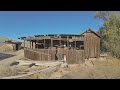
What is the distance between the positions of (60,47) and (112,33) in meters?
9.03

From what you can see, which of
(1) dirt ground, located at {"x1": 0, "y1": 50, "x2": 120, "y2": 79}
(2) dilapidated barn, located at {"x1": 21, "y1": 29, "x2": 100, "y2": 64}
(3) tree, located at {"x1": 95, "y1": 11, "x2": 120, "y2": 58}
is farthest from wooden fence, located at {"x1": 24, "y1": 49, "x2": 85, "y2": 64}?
(3) tree, located at {"x1": 95, "y1": 11, "x2": 120, "y2": 58}

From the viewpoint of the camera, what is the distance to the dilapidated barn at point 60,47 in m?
23.9

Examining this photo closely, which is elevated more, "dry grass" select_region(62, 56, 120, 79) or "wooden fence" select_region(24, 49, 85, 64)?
"wooden fence" select_region(24, 49, 85, 64)

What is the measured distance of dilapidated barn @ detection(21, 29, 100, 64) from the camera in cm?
2388

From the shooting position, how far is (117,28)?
3225 cm

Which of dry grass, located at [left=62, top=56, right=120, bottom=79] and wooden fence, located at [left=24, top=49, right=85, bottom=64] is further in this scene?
wooden fence, located at [left=24, top=49, right=85, bottom=64]

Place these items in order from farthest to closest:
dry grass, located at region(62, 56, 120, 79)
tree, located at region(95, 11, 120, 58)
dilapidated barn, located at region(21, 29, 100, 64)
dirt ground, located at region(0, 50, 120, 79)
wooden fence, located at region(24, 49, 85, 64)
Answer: tree, located at region(95, 11, 120, 58)
dilapidated barn, located at region(21, 29, 100, 64)
wooden fence, located at region(24, 49, 85, 64)
dry grass, located at region(62, 56, 120, 79)
dirt ground, located at region(0, 50, 120, 79)

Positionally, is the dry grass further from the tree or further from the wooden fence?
the tree
